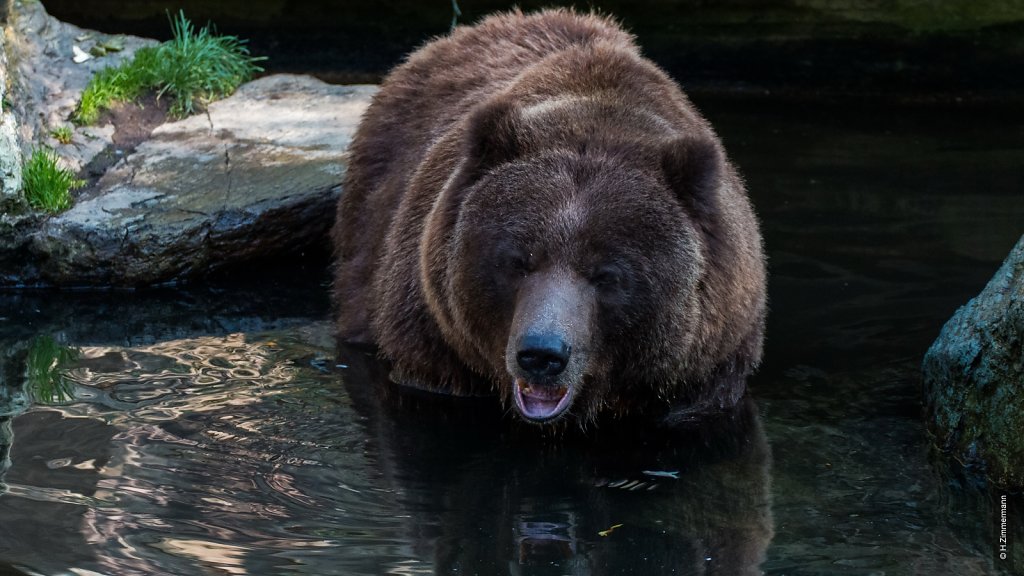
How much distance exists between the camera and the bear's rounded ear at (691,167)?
17.1 feet

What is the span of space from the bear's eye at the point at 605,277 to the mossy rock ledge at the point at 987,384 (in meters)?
1.59

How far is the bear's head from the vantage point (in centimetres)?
498

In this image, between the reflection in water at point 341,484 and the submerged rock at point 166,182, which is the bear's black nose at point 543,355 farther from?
the submerged rock at point 166,182

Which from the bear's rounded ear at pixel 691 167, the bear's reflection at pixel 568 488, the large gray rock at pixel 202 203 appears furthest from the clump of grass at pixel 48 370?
the bear's rounded ear at pixel 691 167

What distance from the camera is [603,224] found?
503 cm

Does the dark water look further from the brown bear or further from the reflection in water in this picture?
the brown bear

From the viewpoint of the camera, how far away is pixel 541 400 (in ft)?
17.0

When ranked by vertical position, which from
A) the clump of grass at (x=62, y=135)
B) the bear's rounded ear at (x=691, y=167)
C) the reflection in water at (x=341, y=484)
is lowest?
the reflection in water at (x=341, y=484)

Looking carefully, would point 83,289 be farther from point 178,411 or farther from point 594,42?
point 594,42

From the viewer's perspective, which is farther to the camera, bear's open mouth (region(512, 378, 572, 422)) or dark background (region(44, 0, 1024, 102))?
dark background (region(44, 0, 1024, 102))

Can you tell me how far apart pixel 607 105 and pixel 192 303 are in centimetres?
323

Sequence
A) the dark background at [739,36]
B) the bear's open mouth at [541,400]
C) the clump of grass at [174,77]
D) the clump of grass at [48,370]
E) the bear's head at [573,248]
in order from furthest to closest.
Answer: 1. the dark background at [739,36]
2. the clump of grass at [174,77]
3. the clump of grass at [48,370]
4. the bear's open mouth at [541,400]
5. the bear's head at [573,248]

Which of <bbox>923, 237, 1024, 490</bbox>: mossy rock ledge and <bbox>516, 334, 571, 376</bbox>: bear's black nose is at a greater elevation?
<bbox>516, 334, 571, 376</bbox>: bear's black nose

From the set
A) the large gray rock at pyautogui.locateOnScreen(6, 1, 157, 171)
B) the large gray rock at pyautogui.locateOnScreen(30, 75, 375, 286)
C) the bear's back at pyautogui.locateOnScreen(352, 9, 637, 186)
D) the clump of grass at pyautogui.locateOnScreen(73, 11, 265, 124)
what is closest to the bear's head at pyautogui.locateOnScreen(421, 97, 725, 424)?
the bear's back at pyautogui.locateOnScreen(352, 9, 637, 186)
